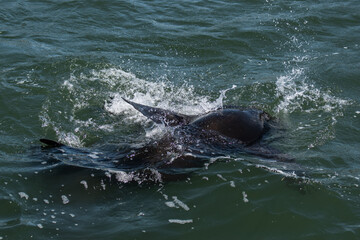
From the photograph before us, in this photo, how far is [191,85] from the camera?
8555 mm

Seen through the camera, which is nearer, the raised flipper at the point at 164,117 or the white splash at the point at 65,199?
the white splash at the point at 65,199

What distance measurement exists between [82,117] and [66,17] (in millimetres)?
4831

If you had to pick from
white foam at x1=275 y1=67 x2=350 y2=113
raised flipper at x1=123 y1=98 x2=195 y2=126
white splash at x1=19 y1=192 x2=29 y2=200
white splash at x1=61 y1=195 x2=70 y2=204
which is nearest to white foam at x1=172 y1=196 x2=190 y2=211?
white splash at x1=61 y1=195 x2=70 y2=204

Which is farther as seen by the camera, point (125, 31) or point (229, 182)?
point (125, 31)

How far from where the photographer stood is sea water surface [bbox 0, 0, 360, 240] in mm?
4875

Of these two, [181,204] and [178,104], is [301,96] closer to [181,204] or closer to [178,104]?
[178,104]

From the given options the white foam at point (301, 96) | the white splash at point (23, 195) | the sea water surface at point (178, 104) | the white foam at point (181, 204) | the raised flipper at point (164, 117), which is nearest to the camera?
the sea water surface at point (178, 104)

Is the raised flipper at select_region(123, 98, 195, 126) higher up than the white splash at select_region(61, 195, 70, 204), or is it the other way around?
the raised flipper at select_region(123, 98, 195, 126)

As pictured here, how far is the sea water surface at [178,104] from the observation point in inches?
192

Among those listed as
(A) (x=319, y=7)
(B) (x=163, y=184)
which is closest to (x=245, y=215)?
(B) (x=163, y=184)

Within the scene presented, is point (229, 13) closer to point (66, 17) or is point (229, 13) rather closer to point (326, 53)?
point (326, 53)

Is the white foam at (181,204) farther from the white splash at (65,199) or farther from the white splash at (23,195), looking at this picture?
the white splash at (23,195)

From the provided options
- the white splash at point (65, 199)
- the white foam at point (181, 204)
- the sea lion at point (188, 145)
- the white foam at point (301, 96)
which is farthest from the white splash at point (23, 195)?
the white foam at point (301, 96)

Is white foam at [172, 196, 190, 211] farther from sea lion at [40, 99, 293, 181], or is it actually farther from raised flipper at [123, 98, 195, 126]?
raised flipper at [123, 98, 195, 126]
